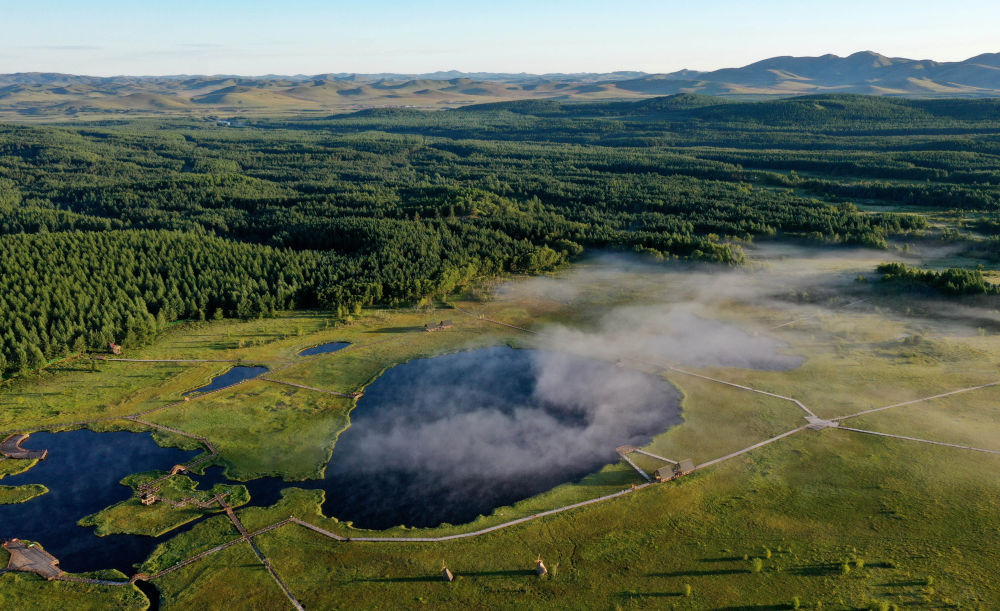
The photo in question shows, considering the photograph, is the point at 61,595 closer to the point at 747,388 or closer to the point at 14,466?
the point at 14,466

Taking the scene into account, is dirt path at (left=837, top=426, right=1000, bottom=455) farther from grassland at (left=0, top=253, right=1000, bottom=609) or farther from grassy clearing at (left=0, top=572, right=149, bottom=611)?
grassy clearing at (left=0, top=572, right=149, bottom=611)

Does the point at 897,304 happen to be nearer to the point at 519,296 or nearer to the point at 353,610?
the point at 519,296

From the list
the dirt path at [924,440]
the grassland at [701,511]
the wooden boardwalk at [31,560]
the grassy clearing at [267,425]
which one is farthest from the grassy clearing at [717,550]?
the wooden boardwalk at [31,560]

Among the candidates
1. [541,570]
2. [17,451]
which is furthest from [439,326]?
[541,570]

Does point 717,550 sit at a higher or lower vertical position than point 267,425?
lower

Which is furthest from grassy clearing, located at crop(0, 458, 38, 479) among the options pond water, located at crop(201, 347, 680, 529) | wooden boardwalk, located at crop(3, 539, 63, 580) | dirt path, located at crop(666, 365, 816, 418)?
dirt path, located at crop(666, 365, 816, 418)

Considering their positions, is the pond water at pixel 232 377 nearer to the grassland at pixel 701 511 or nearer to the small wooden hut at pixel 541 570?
the grassland at pixel 701 511

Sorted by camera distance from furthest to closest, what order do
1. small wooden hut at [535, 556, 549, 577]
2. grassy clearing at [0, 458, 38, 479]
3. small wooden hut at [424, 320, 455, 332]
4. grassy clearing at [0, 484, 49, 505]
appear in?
small wooden hut at [424, 320, 455, 332], grassy clearing at [0, 458, 38, 479], grassy clearing at [0, 484, 49, 505], small wooden hut at [535, 556, 549, 577]
